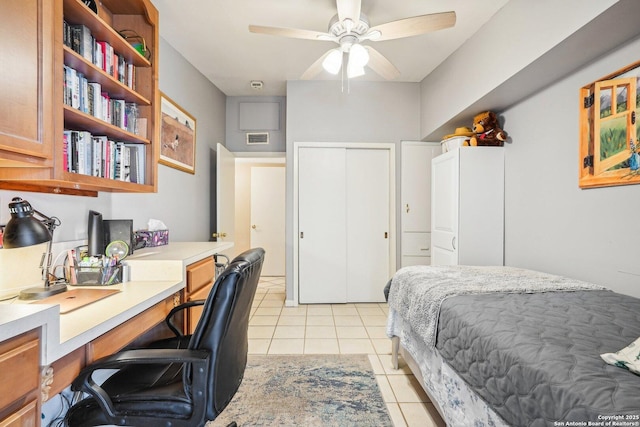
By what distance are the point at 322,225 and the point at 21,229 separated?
274 cm

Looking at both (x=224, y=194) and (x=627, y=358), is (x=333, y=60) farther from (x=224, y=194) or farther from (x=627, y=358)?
(x=627, y=358)

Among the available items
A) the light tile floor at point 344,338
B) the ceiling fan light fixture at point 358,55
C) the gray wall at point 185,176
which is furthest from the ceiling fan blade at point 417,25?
the light tile floor at point 344,338

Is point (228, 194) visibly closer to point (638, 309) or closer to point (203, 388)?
point (203, 388)

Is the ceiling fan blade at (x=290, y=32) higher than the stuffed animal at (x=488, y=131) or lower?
higher

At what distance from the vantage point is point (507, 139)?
251 cm

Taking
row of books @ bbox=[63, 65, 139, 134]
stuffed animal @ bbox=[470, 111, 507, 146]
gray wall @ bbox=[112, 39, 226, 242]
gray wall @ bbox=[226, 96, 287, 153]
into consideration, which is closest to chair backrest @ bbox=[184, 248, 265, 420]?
row of books @ bbox=[63, 65, 139, 134]

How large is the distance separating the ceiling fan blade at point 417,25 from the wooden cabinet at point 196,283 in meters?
1.93

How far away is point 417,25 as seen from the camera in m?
1.83

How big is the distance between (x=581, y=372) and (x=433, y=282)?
0.92 meters

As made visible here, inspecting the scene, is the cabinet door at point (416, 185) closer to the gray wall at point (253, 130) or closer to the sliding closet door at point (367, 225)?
the sliding closet door at point (367, 225)

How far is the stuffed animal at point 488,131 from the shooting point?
252 cm

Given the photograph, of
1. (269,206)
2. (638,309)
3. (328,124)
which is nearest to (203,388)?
(638,309)

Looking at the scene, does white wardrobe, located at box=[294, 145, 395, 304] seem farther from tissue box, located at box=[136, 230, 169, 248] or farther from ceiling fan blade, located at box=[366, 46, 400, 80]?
tissue box, located at box=[136, 230, 169, 248]

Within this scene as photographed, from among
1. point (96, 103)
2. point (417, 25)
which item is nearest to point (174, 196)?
point (96, 103)
